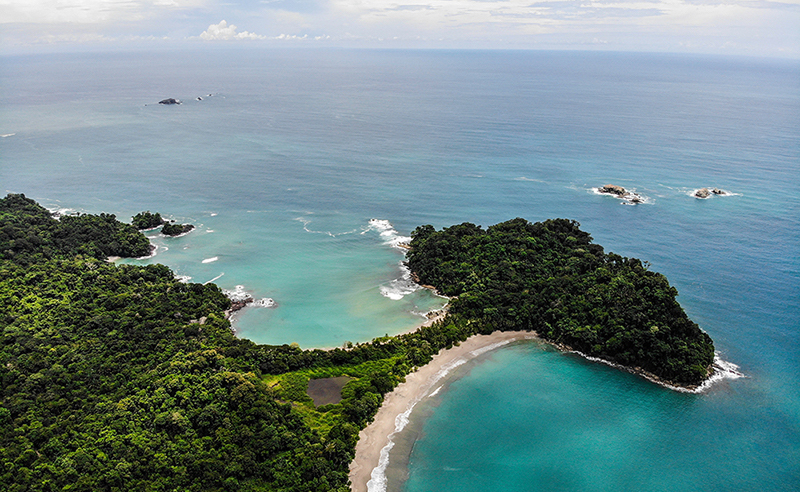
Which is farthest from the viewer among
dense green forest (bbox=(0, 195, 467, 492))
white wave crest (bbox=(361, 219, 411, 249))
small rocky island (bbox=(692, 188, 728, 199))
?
small rocky island (bbox=(692, 188, 728, 199))

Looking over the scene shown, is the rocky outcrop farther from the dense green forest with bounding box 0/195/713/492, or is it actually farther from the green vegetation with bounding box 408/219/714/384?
the green vegetation with bounding box 408/219/714/384

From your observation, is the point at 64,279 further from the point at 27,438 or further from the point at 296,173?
the point at 296,173

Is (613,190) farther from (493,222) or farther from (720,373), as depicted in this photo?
(720,373)

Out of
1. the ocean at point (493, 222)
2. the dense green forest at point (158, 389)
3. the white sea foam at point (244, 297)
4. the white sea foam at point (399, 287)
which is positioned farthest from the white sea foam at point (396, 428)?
the white sea foam at point (244, 297)

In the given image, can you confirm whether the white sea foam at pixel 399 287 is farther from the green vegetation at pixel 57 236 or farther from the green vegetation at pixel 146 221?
the green vegetation at pixel 146 221

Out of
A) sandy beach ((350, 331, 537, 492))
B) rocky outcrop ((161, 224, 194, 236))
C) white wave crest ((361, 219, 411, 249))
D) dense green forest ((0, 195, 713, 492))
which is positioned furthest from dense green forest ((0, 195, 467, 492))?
white wave crest ((361, 219, 411, 249))

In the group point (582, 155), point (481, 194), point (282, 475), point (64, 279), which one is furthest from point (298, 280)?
point (582, 155)

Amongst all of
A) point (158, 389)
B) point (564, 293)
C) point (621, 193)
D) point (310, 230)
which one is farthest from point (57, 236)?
point (621, 193)
